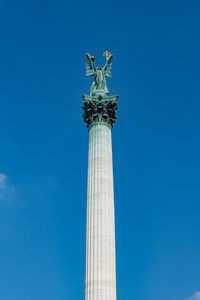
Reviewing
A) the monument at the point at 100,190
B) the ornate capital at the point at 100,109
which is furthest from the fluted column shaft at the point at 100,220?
the ornate capital at the point at 100,109

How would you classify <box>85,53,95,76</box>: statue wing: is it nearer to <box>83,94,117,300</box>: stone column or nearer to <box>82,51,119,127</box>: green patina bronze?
<box>82,51,119,127</box>: green patina bronze

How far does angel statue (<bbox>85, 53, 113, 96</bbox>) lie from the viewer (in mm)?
39828

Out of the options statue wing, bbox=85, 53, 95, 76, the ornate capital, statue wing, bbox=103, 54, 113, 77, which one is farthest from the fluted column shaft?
statue wing, bbox=103, 54, 113, 77

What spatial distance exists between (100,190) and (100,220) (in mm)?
2568

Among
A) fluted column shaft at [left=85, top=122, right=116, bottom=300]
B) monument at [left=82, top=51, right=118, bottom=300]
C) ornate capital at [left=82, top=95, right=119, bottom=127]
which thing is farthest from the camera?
ornate capital at [left=82, top=95, right=119, bottom=127]

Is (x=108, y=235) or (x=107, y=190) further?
(x=107, y=190)

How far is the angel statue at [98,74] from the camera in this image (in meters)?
39.8

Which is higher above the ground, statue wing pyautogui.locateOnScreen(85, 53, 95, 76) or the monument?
statue wing pyautogui.locateOnScreen(85, 53, 95, 76)

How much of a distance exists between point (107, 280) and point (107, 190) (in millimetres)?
7068

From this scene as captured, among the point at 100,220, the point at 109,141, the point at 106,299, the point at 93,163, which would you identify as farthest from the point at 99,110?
the point at 106,299

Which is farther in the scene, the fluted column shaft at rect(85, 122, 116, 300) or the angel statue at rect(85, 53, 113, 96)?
the angel statue at rect(85, 53, 113, 96)

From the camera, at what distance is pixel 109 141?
37156mm

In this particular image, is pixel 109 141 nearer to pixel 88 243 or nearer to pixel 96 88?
pixel 96 88

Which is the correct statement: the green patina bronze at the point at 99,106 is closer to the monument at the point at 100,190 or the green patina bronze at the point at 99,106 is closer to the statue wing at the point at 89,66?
the monument at the point at 100,190
